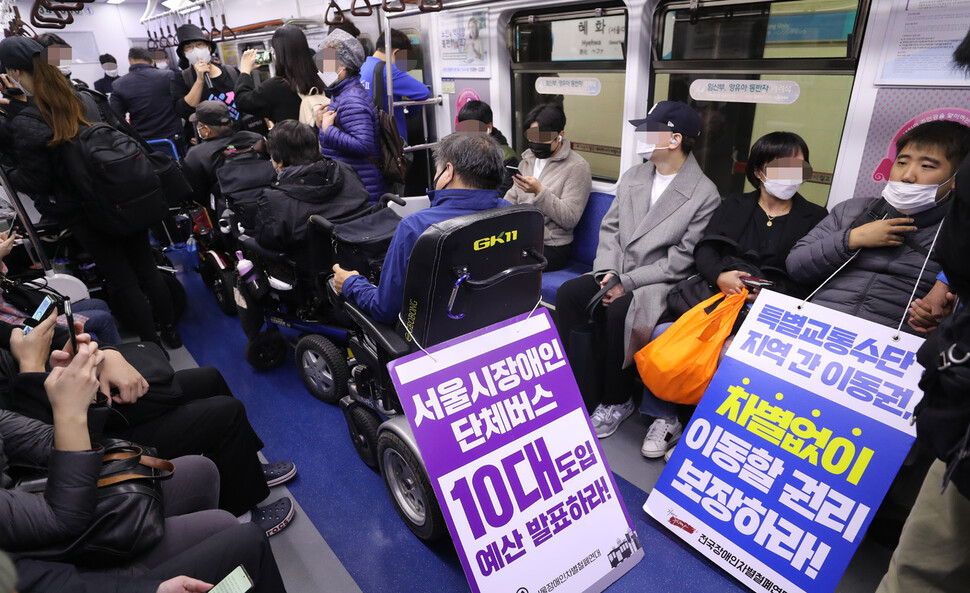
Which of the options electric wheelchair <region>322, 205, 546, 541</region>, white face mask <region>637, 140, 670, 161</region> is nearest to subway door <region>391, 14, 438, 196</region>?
white face mask <region>637, 140, 670, 161</region>

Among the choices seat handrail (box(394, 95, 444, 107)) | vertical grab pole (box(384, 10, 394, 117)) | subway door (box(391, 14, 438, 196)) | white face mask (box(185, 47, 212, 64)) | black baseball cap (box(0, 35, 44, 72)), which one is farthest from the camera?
white face mask (box(185, 47, 212, 64))

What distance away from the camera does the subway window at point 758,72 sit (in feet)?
9.09

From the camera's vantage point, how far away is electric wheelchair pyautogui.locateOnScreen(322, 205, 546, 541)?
1.87 meters

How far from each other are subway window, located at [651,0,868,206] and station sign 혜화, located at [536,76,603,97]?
521mm

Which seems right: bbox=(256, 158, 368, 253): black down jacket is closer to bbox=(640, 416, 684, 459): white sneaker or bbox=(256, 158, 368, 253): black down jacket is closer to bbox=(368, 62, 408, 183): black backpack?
bbox=(368, 62, 408, 183): black backpack

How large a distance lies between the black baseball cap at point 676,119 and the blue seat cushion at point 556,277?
1093 mm

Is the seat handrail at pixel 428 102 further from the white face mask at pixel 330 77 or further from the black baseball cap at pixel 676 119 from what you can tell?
the black baseball cap at pixel 676 119

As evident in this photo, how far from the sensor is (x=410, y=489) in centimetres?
233

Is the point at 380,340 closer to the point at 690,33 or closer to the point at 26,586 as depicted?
the point at 26,586

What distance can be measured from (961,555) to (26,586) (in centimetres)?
232

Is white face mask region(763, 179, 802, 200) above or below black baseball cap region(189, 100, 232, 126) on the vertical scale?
below

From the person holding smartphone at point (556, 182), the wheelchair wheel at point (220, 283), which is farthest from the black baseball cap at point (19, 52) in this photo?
the person holding smartphone at point (556, 182)

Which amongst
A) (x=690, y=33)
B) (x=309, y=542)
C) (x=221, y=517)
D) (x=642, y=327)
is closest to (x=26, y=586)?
(x=221, y=517)

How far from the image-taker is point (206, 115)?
157 inches
